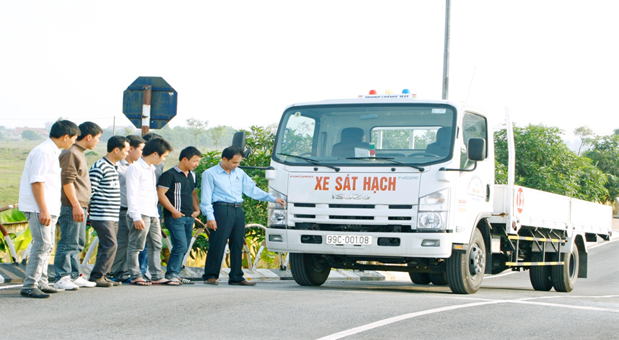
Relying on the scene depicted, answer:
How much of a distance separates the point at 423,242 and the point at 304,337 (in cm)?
362

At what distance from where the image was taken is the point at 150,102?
37.2 ft

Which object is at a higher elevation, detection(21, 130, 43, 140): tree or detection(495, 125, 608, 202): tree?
detection(21, 130, 43, 140): tree

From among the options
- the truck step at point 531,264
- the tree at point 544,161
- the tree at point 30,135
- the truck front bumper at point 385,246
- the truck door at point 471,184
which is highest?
the tree at point 30,135

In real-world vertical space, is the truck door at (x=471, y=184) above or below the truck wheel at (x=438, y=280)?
above

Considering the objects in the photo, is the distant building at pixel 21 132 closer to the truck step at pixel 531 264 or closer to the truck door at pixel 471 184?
the truck step at pixel 531 264

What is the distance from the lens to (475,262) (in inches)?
394

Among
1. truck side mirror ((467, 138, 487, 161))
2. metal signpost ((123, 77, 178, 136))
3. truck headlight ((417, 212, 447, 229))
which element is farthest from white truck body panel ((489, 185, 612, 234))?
metal signpost ((123, 77, 178, 136))

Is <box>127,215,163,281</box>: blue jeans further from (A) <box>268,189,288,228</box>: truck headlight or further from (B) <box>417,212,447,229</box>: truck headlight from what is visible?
(B) <box>417,212,447,229</box>: truck headlight

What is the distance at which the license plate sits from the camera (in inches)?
368

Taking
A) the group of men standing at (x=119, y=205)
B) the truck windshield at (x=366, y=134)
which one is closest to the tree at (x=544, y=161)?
the truck windshield at (x=366, y=134)

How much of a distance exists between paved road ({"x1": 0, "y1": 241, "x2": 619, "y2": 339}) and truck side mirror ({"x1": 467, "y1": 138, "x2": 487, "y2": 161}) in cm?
169

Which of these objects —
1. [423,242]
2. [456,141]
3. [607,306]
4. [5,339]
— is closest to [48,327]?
[5,339]

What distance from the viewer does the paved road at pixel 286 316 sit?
19.9ft

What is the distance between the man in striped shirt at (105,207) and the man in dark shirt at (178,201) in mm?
984
